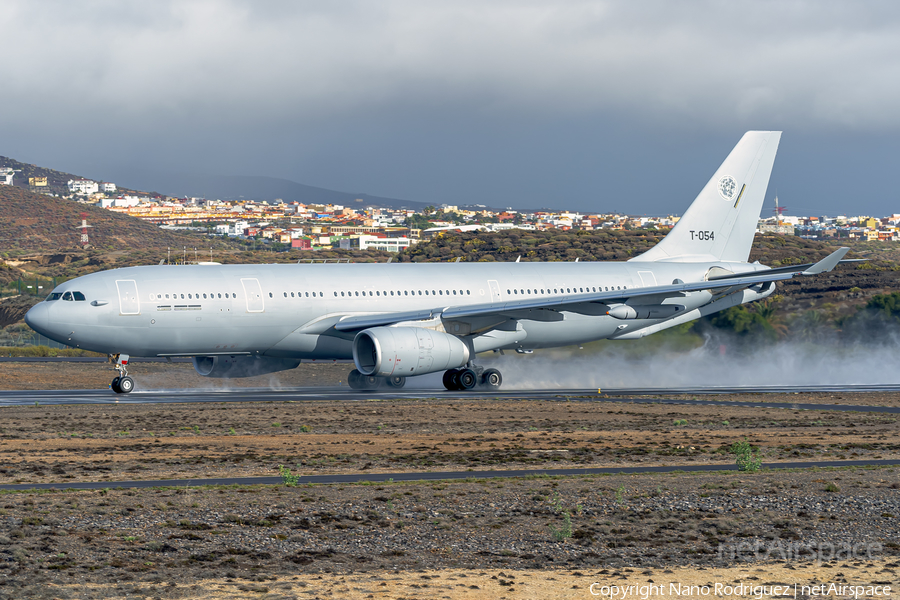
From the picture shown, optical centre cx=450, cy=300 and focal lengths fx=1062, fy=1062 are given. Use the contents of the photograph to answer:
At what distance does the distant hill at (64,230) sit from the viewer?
147 metres

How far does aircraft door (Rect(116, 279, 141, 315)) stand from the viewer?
3369 cm

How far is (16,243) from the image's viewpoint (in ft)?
Answer: 481

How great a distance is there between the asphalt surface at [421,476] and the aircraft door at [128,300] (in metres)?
17.0

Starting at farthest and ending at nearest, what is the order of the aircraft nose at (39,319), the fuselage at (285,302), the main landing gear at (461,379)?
the main landing gear at (461,379) < the fuselage at (285,302) < the aircraft nose at (39,319)

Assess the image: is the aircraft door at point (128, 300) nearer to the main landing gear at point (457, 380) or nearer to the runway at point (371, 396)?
the runway at point (371, 396)

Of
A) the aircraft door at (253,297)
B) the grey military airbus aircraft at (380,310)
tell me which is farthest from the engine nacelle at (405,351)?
the aircraft door at (253,297)

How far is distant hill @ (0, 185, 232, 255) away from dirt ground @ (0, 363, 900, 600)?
408ft

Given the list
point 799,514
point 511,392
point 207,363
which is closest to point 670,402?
point 511,392

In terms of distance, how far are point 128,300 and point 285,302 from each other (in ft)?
16.8

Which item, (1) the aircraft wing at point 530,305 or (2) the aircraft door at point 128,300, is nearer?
(2) the aircraft door at point 128,300

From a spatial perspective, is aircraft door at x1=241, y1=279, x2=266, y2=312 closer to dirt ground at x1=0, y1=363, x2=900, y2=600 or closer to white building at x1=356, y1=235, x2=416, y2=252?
dirt ground at x1=0, y1=363, x2=900, y2=600

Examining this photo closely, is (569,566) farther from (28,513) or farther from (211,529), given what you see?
(28,513)

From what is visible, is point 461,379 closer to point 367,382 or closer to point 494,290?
point 367,382

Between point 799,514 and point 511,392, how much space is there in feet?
75.4
